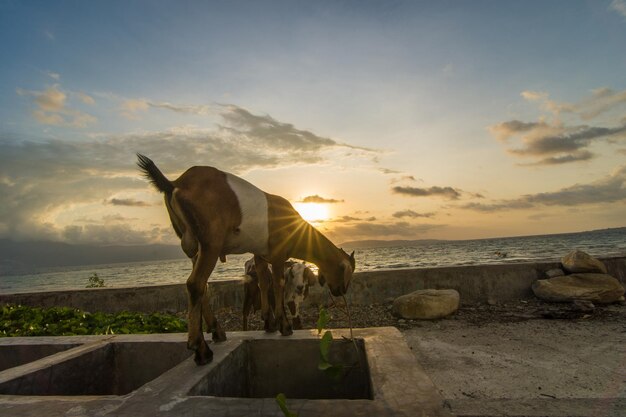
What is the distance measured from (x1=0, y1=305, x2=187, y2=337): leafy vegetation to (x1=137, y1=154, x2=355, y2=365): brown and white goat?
8.18ft

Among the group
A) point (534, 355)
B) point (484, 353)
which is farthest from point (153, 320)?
point (534, 355)

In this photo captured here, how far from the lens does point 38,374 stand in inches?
116

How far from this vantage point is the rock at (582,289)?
8.72 meters

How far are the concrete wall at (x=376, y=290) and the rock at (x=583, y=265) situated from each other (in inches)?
14.5

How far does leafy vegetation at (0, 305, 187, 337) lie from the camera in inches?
211

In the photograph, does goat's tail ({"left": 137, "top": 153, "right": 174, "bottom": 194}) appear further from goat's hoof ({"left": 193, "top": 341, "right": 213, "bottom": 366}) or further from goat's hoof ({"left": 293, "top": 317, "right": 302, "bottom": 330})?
goat's hoof ({"left": 293, "top": 317, "right": 302, "bottom": 330})

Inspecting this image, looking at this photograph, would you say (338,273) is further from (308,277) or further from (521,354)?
(308,277)

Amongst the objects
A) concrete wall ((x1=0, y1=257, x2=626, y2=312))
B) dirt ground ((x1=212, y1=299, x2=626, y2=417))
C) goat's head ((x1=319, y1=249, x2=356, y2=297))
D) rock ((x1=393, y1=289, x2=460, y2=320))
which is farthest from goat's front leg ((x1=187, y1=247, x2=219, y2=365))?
concrete wall ((x1=0, y1=257, x2=626, y2=312))

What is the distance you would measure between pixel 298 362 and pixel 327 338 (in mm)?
870

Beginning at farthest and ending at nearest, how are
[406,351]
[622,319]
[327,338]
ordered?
[622,319] < [406,351] < [327,338]

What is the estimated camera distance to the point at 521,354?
5898 mm

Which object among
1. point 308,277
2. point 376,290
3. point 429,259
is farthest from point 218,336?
point 429,259

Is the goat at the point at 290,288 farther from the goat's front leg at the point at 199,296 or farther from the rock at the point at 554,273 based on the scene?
the rock at the point at 554,273

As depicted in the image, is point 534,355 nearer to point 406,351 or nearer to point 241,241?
point 406,351
